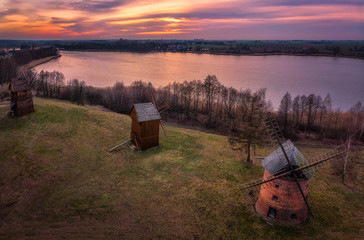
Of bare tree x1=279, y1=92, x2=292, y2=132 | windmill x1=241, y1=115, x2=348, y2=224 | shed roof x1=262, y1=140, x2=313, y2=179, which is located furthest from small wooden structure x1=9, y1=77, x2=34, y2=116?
bare tree x1=279, y1=92, x2=292, y2=132

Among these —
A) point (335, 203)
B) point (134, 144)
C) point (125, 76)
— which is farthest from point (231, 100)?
point (125, 76)

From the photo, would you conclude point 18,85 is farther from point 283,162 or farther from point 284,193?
point 284,193

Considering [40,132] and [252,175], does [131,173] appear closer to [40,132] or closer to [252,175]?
[252,175]

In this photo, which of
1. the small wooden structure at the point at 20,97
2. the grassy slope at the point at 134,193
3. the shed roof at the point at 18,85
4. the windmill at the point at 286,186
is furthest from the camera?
the small wooden structure at the point at 20,97

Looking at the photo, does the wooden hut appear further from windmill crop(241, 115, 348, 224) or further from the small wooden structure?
the small wooden structure

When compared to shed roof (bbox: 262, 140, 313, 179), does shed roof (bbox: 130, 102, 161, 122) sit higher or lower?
higher

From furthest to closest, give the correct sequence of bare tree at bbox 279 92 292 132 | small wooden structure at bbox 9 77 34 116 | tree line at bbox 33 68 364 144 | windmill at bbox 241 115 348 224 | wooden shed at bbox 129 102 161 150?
bare tree at bbox 279 92 292 132
tree line at bbox 33 68 364 144
small wooden structure at bbox 9 77 34 116
wooden shed at bbox 129 102 161 150
windmill at bbox 241 115 348 224

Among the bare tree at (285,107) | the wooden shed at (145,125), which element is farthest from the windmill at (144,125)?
the bare tree at (285,107)

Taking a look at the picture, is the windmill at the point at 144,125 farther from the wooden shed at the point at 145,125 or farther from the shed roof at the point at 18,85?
the shed roof at the point at 18,85

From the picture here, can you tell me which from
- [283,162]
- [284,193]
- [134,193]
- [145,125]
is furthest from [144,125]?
[284,193]
